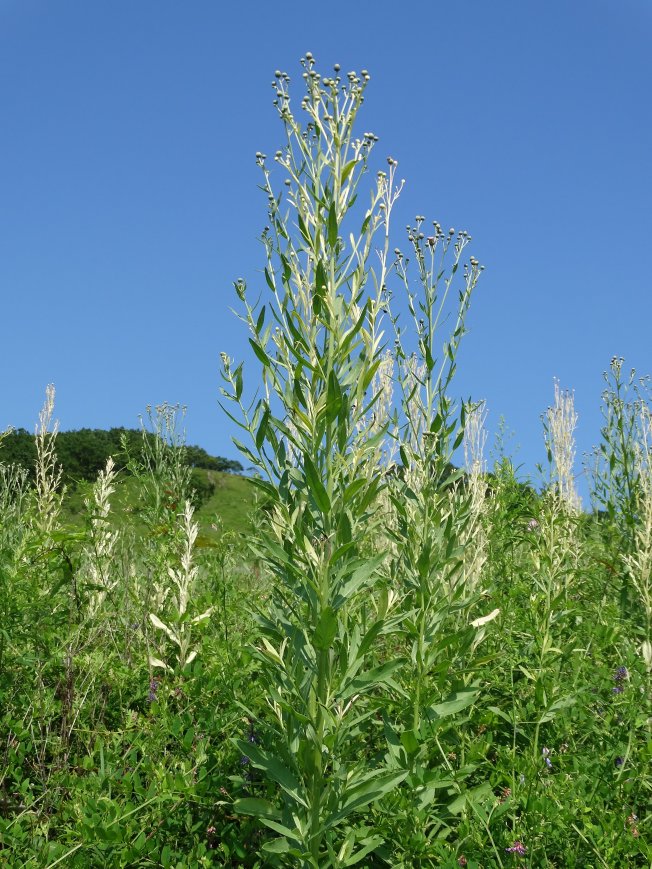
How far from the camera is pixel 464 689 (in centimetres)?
375

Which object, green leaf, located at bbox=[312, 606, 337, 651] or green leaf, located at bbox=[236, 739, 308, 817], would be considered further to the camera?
green leaf, located at bbox=[236, 739, 308, 817]

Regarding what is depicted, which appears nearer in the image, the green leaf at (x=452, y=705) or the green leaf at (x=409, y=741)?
the green leaf at (x=409, y=741)

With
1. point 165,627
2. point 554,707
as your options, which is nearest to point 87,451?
point 165,627

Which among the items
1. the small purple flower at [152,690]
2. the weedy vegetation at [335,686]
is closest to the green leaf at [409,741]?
the weedy vegetation at [335,686]

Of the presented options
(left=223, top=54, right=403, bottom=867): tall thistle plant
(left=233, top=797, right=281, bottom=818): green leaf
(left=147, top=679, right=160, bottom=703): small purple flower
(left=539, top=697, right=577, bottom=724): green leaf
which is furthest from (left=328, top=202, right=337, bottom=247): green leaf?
(left=147, top=679, right=160, bottom=703): small purple flower

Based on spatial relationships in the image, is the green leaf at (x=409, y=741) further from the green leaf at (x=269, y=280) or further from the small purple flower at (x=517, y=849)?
the green leaf at (x=269, y=280)

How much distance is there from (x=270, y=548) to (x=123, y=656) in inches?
106

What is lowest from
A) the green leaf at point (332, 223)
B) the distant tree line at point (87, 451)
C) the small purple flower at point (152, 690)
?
the small purple flower at point (152, 690)

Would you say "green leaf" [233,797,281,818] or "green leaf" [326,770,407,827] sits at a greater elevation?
"green leaf" [326,770,407,827]

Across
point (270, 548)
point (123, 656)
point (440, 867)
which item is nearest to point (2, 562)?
point (123, 656)

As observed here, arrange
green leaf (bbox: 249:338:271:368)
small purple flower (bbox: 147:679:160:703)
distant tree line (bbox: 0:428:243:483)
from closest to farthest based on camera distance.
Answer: green leaf (bbox: 249:338:271:368) < small purple flower (bbox: 147:679:160:703) < distant tree line (bbox: 0:428:243:483)

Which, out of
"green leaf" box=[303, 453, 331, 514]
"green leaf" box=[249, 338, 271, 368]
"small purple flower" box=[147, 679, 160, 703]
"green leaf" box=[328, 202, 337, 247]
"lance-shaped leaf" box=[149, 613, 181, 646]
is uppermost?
"green leaf" box=[328, 202, 337, 247]

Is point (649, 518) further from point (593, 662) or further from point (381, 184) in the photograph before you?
point (381, 184)

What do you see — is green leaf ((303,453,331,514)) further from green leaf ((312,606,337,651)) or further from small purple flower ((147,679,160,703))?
small purple flower ((147,679,160,703))
